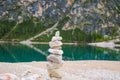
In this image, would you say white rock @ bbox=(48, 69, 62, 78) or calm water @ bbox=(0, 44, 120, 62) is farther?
calm water @ bbox=(0, 44, 120, 62)

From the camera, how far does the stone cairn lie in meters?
22.0

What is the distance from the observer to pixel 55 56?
22.1 metres

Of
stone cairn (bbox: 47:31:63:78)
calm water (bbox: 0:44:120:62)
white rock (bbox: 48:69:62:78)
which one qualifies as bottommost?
calm water (bbox: 0:44:120:62)

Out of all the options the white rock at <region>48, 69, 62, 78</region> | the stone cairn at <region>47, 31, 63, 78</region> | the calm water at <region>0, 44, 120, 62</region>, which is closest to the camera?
the stone cairn at <region>47, 31, 63, 78</region>

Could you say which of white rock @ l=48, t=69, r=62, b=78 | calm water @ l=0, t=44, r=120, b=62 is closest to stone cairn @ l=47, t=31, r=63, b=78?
white rock @ l=48, t=69, r=62, b=78

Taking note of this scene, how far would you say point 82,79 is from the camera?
108 feet

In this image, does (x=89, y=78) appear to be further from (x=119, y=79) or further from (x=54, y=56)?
(x=54, y=56)

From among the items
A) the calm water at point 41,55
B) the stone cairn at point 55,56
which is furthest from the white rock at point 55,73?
the calm water at point 41,55

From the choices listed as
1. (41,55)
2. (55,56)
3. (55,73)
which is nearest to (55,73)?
(55,73)

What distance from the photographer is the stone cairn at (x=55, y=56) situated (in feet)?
72.2

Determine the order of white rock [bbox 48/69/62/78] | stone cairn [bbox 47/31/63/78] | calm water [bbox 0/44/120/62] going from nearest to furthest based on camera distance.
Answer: stone cairn [bbox 47/31/63/78]
white rock [bbox 48/69/62/78]
calm water [bbox 0/44/120/62]

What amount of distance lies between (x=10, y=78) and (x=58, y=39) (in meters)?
8.54

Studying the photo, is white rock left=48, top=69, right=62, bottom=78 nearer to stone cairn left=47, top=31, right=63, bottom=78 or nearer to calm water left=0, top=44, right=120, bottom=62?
stone cairn left=47, top=31, right=63, bottom=78

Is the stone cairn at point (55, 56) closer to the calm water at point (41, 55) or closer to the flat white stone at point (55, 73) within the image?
the flat white stone at point (55, 73)
